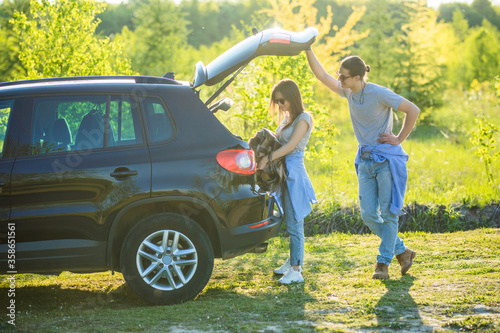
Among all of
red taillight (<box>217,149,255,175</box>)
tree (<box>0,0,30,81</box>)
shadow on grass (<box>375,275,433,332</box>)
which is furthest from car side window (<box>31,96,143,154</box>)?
tree (<box>0,0,30,81</box>)

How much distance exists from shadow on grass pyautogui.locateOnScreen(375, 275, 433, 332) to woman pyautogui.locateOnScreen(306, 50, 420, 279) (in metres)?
0.34

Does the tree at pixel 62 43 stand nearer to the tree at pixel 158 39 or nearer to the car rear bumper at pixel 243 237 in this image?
the car rear bumper at pixel 243 237

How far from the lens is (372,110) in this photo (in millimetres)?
4910

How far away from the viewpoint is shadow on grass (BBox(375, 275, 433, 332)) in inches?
144

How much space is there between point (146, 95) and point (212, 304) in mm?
1784

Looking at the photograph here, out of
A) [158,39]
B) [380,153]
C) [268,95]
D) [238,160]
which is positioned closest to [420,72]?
[268,95]

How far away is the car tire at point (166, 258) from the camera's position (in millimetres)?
4176

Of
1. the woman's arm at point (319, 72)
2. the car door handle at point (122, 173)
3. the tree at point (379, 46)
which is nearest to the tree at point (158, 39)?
the tree at point (379, 46)

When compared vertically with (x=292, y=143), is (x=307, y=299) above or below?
below

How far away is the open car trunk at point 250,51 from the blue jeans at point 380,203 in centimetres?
126

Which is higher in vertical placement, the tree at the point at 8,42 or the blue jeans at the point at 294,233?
the tree at the point at 8,42

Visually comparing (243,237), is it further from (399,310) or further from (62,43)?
(62,43)

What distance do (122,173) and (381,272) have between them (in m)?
2.57

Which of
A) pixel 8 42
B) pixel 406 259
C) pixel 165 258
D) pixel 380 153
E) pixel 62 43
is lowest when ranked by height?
pixel 406 259
